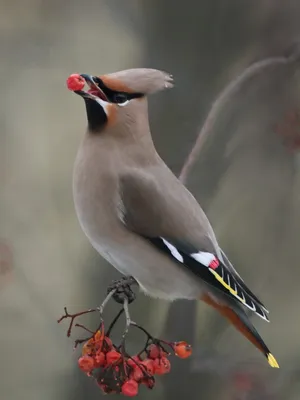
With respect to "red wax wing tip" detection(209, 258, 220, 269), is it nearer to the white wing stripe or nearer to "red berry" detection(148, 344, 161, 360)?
the white wing stripe

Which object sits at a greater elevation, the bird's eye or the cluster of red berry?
the bird's eye

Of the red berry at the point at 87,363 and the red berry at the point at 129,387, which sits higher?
the red berry at the point at 87,363

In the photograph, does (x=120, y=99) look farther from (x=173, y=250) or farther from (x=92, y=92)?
(x=173, y=250)

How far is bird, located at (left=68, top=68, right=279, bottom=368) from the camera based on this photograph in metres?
1.05

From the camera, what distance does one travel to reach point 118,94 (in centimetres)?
103

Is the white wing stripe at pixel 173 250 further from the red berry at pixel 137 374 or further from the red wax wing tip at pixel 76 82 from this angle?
the red wax wing tip at pixel 76 82

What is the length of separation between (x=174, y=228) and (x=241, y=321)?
0.25 meters

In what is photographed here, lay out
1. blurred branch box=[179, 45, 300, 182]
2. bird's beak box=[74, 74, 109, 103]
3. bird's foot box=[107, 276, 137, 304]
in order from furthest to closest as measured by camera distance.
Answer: blurred branch box=[179, 45, 300, 182] < bird's foot box=[107, 276, 137, 304] < bird's beak box=[74, 74, 109, 103]

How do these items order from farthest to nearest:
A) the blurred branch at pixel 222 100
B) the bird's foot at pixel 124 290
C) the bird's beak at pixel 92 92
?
the blurred branch at pixel 222 100 < the bird's foot at pixel 124 290 < the bird's beak at pixel 92 92

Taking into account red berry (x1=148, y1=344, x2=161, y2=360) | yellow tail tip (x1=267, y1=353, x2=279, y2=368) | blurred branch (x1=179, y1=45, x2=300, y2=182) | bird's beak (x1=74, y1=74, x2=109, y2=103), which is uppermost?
bird's beak (x1=74, y1=74, x2=109, y2=103)

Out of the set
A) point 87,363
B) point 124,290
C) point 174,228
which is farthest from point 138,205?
point 87,363

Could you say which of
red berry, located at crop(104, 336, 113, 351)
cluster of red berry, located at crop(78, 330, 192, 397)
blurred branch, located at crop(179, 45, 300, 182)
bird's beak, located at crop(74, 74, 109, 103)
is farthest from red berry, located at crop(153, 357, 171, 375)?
bird's beak, located at crop(74, 74, 109, 103)

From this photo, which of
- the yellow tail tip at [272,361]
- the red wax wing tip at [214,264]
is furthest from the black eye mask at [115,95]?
the yellow tail tip at [272,361]

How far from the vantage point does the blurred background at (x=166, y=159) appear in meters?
1.20
